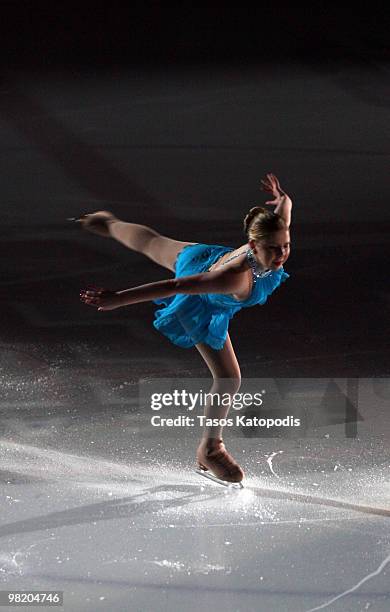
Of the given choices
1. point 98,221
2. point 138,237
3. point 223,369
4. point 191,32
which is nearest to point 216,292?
point 223,369

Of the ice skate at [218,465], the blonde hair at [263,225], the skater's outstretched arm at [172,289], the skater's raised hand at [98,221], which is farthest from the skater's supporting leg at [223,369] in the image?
the skater's raised hand at [98,221]

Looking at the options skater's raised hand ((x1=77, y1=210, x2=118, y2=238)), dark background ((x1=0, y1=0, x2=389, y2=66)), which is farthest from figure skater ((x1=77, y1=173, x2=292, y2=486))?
dark background ((x1=0, y1=0, x2=389, y2=66))

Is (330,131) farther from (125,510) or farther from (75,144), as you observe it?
(125,510)

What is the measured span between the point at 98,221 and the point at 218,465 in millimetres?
1336

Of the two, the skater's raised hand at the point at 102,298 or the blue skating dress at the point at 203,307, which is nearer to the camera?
the skater's raised hand at the point at 102,298

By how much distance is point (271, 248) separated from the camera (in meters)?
2.66

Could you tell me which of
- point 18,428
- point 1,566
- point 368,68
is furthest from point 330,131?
point 1,566

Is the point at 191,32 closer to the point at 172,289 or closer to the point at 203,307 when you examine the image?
the point at 203,307

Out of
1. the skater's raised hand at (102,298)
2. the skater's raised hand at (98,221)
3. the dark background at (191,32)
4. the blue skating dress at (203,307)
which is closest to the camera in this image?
the skater's raised hand at (102,298)

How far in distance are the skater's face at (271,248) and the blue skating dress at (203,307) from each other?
0.33ft

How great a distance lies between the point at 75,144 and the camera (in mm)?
4441

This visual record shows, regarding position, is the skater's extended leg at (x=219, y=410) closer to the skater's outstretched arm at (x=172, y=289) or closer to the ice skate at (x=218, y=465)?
the ice skate at (x=218, y=465)

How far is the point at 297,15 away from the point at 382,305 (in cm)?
172

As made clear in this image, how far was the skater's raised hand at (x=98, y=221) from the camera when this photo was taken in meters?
3.72
